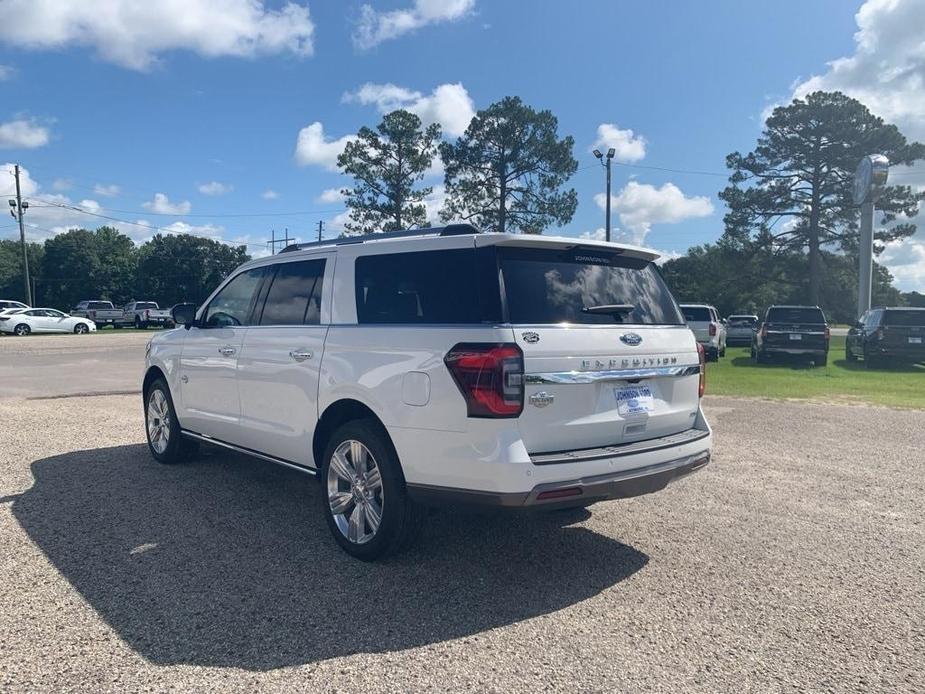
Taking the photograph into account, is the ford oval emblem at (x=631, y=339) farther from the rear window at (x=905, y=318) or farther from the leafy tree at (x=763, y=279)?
the leafy tree at (x=763, y=279)

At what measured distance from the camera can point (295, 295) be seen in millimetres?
4969

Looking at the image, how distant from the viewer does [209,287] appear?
8056cm

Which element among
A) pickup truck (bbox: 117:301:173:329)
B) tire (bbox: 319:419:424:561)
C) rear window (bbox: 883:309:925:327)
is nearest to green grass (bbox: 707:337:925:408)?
rear window (bbox: 883:309:925:327)

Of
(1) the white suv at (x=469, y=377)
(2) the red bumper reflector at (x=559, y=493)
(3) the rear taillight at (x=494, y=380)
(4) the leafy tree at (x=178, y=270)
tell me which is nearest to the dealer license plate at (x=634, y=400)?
(1) the white suv at (x=469, y=377)

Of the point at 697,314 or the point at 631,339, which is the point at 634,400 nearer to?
the point at 631,339

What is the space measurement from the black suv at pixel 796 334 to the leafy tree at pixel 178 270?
236ft

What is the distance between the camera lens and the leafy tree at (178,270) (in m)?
81.1

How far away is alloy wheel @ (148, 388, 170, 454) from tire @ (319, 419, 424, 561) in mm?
2893

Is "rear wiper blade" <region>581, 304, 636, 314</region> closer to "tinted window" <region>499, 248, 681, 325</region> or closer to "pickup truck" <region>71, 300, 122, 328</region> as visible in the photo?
"tinted window" <region>499, 248, 681, 325</region>

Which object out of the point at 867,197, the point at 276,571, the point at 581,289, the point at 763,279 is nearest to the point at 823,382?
the point at 581,289

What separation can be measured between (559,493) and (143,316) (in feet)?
160

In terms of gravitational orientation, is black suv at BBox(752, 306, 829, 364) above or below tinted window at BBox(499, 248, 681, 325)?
below

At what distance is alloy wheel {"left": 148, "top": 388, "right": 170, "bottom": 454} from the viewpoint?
21.4 feet

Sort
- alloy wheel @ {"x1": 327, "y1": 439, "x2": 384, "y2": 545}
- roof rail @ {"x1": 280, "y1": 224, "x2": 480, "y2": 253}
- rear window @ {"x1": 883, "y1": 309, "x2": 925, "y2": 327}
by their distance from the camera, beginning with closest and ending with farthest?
alloy wheel @ {"x1": 327, "y1": 439, "x2": 384, "y2": 545}, roof rail @ {"x1": 280, "y1": 224, "x2": 480, "y2": 253}, rear window @ {"x1": 883, "y1": 309, "x2": 925, "y2": 327}
